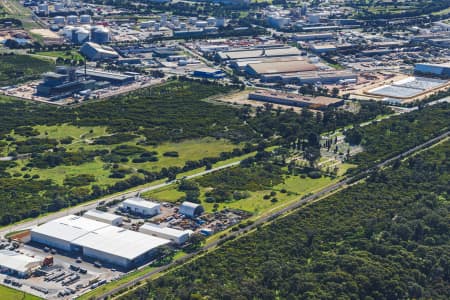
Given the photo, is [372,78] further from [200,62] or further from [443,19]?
[443,19]

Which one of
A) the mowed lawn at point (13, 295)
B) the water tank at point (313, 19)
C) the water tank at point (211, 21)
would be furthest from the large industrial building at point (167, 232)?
the water tank at point (313, 19)

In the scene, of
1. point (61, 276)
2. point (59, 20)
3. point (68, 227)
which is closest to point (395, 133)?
point (68, 227)

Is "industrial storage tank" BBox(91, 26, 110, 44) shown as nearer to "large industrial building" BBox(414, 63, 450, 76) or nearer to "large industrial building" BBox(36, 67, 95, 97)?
"large industrial building" BBox(36, 67, 95, 97)

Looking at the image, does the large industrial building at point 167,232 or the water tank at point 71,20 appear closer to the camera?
the large industrial building at point 167,232

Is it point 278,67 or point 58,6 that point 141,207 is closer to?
point 278,67

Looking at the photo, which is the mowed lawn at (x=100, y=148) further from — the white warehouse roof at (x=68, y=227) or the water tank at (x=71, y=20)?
the water tank at (x=71, y=20)
